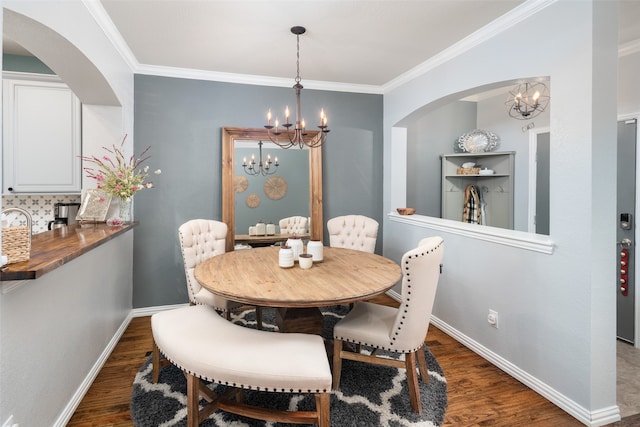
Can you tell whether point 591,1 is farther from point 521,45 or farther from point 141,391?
point 141,391

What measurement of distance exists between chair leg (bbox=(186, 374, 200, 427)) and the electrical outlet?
2.13 meters

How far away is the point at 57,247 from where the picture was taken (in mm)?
1928

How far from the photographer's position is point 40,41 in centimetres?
205

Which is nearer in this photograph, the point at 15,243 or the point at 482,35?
the point at 15,243

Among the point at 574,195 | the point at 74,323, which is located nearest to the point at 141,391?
the point at 74,323

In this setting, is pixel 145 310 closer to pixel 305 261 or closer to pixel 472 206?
pixel 305 261

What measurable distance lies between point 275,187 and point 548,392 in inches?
117

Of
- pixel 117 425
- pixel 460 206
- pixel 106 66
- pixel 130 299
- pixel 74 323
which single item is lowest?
pixel 117 425

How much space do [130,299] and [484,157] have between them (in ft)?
15.0

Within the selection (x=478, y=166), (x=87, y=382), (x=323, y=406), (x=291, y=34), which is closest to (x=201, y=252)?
(x=87, y=382)

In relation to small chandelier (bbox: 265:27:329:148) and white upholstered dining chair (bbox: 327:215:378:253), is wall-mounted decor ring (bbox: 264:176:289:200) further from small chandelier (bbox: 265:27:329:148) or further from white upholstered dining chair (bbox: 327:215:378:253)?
white upholstered dining chair (bbox: 327:215:378:253)

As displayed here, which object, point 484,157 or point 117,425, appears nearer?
point 117,425

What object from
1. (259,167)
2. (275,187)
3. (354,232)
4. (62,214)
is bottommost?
(354,232)

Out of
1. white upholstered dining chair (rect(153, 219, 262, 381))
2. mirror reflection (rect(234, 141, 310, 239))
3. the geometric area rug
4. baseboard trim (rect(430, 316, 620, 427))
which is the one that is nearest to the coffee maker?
white upholstered dining chair (rect(153, 219, 262, 381))
